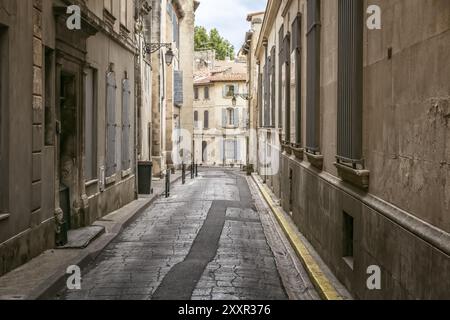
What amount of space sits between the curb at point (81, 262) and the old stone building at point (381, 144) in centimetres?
356

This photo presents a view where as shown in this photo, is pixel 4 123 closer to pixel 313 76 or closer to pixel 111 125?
pixel 313 76

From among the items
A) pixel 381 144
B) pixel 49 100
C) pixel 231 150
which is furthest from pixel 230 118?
pixel 381 144

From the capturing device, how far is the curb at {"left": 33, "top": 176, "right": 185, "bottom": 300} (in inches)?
311

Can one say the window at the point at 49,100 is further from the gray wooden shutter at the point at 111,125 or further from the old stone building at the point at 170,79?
the old stone building at the point at 170,79

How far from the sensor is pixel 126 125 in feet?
A: 63.4

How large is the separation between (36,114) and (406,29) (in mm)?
6192

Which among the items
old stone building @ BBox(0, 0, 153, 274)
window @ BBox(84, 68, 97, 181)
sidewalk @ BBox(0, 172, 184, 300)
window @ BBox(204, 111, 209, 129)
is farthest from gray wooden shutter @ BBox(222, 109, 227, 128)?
sidewalk @ BBox(0, 172, 184, 300)

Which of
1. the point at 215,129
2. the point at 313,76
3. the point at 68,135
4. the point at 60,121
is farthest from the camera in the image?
the point at 215,129

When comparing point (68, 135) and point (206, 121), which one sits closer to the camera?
point (68, 135)

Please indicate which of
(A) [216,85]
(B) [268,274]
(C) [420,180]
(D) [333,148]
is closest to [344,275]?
(B) [268,274]

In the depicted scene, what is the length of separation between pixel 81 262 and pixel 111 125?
7053 millimetres

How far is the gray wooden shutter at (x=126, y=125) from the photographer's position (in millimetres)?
18781
